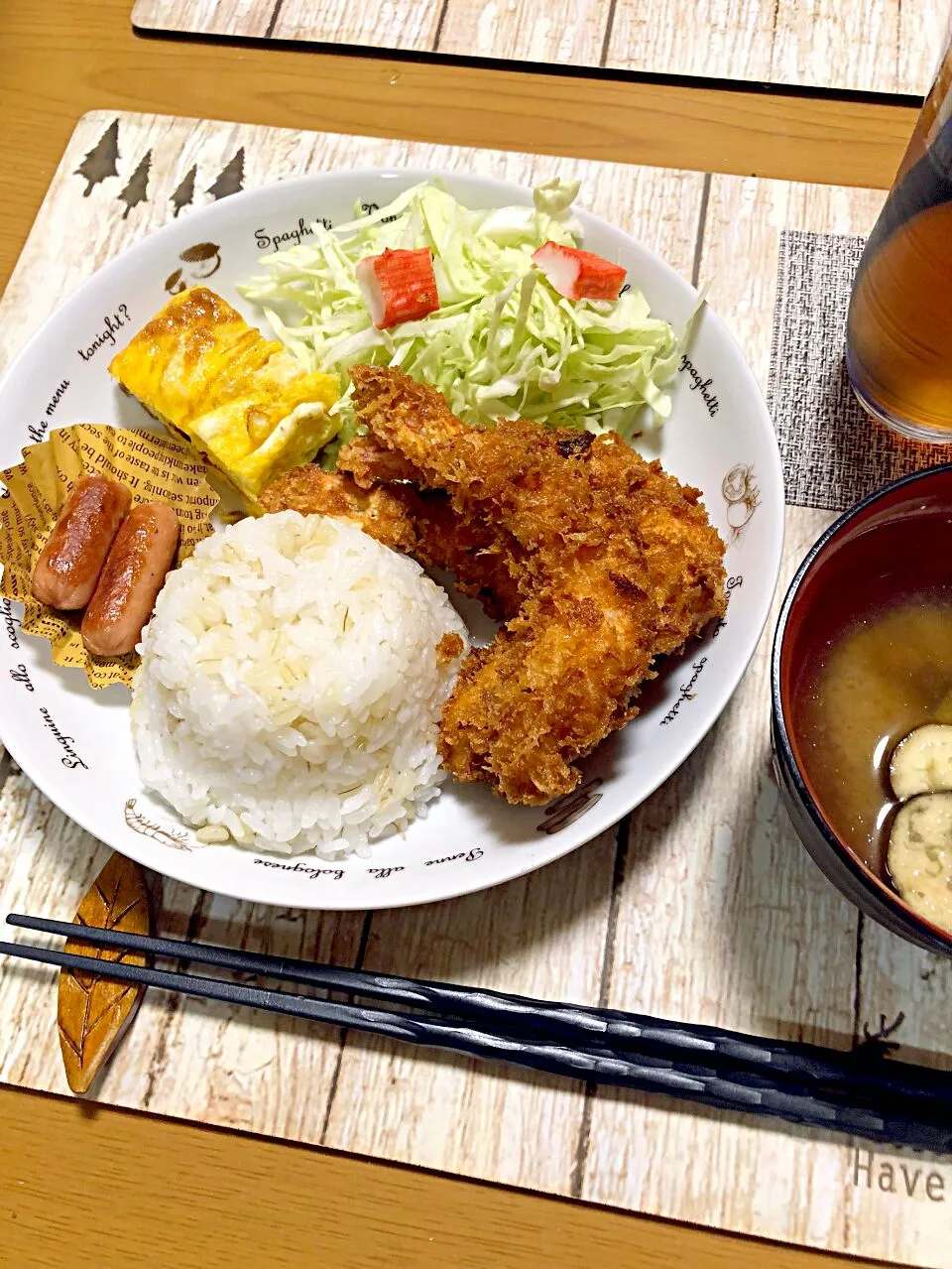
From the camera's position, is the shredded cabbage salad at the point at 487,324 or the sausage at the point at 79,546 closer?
the sausage at the point at 79,546

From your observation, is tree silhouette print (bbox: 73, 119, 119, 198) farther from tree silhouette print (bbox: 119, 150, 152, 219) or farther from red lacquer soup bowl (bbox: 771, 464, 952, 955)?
red lacquer soup bowl (bbox: 771, 464, 952, 955)

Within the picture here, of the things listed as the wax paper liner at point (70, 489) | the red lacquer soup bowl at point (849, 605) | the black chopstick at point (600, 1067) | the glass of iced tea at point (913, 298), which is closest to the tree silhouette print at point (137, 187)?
the wax paper liner at point (70, 489)

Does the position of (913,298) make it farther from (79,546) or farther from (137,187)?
(137,187)

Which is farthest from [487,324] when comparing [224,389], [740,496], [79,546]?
[79,546]

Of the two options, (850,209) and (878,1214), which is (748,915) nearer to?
(878,1214)

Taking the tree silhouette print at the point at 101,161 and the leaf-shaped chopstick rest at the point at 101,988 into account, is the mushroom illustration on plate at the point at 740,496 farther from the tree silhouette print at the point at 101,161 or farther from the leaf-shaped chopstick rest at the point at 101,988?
the tree silhouette print at the point at 101,161

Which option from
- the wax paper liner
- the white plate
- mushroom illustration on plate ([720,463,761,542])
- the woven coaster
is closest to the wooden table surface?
the woven coaster

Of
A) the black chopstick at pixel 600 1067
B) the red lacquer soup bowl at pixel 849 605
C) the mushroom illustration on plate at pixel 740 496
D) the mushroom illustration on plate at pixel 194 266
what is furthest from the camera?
the mushroom illustration on plate at pixel 194 266

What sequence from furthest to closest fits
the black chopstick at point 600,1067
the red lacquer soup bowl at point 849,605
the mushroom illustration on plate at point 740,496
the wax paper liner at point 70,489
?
the wax paper liner at point 70,489, the mushroom illustration on plate at point 740,496, the black chopstick at point 600,1067, the red lacquer soup bowl at point 849,605
